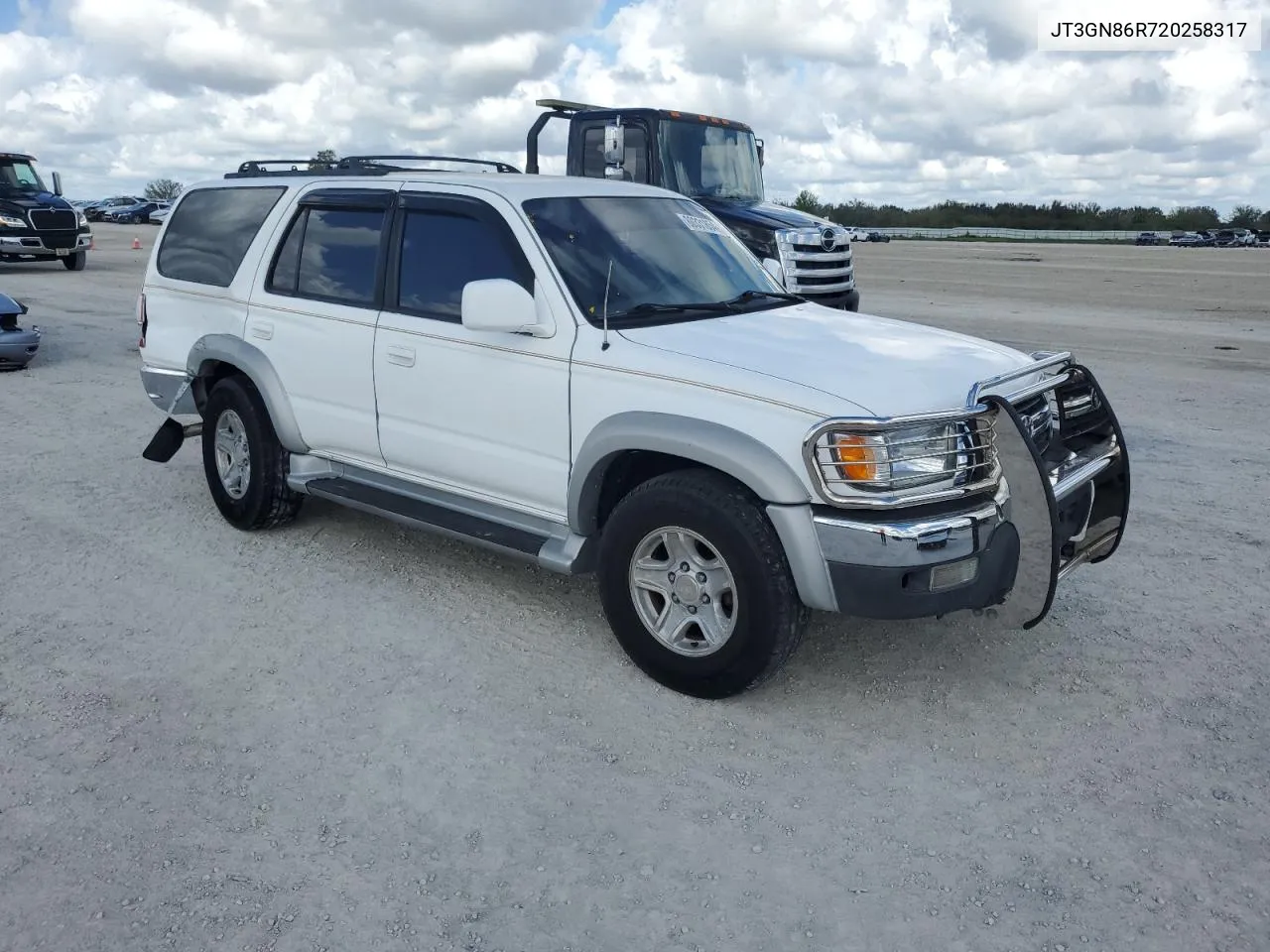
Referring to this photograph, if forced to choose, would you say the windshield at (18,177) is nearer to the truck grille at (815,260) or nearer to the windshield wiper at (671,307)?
the truck grille at (815,260)

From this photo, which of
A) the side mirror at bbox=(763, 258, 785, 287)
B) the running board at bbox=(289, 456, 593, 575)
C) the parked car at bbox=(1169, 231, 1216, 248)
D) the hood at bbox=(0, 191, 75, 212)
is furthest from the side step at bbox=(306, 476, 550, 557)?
the parked car at bbox=(1169, 231, 1216, 248)

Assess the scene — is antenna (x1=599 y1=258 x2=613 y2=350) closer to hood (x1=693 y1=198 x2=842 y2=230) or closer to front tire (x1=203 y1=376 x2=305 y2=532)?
front tire (x1=203 y1=376 x2=305 y2=532)

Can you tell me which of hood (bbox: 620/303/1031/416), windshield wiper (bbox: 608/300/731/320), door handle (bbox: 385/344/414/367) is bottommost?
door handle (bbox: 385/344/414/367)

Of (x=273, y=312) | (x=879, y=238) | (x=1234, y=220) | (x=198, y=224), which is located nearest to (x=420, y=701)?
(x=273, y=312)

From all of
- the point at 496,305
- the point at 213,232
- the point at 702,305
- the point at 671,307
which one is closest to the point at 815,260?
the point at 213,232

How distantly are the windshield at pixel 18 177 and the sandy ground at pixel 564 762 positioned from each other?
18.4 m

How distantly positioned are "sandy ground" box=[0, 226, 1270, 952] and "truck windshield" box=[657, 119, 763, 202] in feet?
25.7

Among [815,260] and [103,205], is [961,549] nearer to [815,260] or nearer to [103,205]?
[815,260]

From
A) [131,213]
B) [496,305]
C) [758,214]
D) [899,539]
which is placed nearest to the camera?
[899,539]

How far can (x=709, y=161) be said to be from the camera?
1345cm

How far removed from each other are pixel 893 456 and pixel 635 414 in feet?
3.21

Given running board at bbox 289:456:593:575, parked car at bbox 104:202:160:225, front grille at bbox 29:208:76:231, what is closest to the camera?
running board at bbox 289:456:593:575

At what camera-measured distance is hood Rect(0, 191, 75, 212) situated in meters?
21.3

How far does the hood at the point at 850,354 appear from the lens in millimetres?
3873
